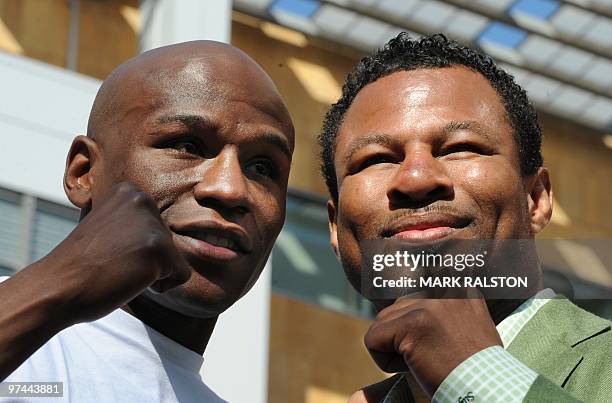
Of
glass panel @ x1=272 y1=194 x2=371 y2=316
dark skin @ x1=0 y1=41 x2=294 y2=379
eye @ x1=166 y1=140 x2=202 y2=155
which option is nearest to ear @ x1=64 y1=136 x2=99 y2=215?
dark skin @ x1=0 y1=41 x2=294 y2=379

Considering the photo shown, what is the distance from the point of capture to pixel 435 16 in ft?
68.8

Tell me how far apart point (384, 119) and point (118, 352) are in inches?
48.8

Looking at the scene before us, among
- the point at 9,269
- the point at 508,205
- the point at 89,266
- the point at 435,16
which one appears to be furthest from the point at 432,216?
the point at 435,16

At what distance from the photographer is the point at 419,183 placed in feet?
15.8

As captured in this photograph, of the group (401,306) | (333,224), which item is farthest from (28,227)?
(401,306)

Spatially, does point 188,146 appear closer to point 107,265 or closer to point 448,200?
point 448,200

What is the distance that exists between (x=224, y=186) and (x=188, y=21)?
13565 millimetres

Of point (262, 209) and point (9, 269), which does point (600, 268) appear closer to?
point (262, 209)

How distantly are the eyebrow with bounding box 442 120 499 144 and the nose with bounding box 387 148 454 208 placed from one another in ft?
0.48

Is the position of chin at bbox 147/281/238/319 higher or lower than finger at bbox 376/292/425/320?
lower

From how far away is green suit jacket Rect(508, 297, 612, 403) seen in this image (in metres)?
4.57

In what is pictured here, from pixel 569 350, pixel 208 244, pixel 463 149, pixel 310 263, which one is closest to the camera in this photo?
pixel 569 350

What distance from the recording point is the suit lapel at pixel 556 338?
4.70 meters

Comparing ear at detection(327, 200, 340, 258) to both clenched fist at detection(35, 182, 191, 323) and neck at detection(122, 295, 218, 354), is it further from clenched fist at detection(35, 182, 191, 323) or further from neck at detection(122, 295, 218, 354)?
clenched fist at detection(35, 182, 191, 323)
